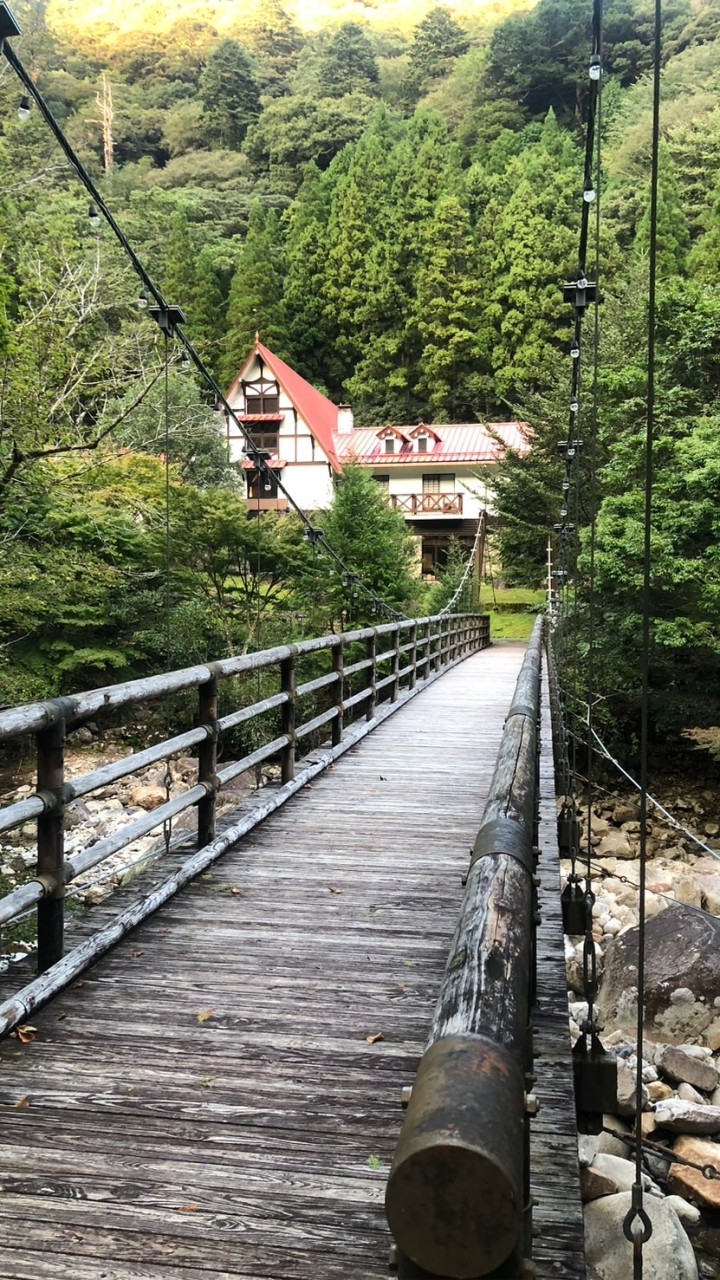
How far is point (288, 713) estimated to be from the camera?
5.02 meters

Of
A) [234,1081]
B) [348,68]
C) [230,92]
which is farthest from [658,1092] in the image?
[348,68]

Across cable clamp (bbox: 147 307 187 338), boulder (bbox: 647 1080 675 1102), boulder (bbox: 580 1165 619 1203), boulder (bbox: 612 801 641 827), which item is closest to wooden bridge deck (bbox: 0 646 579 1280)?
boulder (bbox: 580 1165 619 1203)

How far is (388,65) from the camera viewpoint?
2341 inches

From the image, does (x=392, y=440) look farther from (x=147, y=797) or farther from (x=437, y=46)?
(x=437, y=46)

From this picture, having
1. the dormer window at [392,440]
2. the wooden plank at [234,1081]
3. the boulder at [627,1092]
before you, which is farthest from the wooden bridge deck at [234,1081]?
the dormer window at [392,440]

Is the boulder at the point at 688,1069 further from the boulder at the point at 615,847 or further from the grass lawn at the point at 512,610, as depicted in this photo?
the grass lawn at the point at 512,610

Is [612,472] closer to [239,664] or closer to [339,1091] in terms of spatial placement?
[239,664]

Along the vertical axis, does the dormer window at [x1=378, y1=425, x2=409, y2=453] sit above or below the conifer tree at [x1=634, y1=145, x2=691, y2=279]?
below

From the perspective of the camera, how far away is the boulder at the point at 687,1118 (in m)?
4.81

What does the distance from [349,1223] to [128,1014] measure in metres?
0.99

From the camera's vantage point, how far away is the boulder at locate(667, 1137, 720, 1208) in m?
4.16

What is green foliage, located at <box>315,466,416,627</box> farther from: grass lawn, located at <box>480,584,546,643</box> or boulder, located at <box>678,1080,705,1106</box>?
boulder, located at <box>678,1080,705,1106</box>

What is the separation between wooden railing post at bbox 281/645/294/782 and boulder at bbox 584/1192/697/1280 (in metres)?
2.62

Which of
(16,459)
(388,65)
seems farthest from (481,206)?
(16,459)
